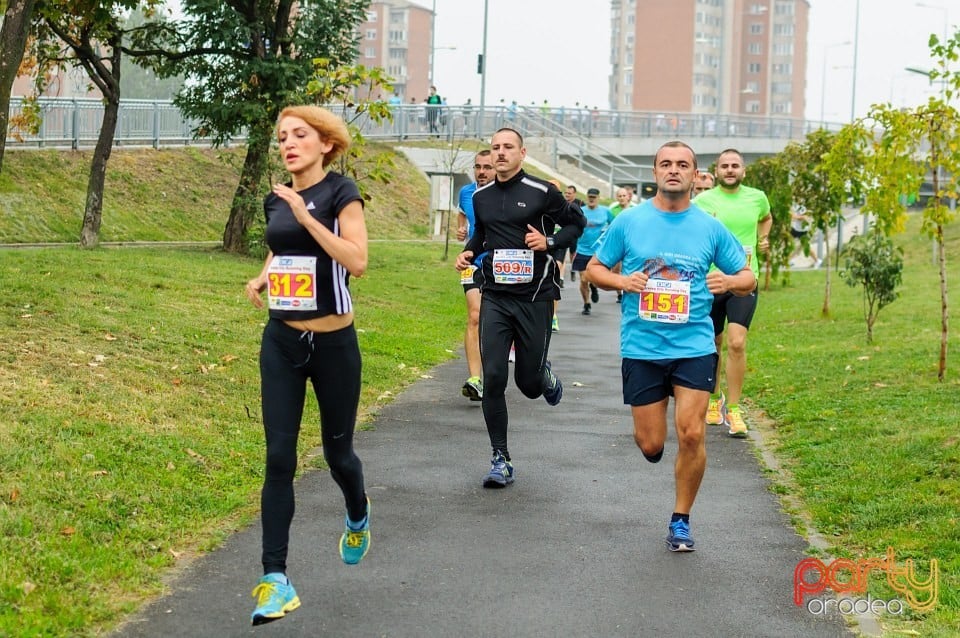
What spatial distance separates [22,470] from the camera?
22.7 ft

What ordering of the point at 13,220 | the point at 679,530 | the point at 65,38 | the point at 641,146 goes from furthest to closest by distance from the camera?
Answer: the point at 641,146 < the point at 13,220 < the point at 65,38 < the point at 679,530

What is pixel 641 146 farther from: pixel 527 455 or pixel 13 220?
pixel 527 455

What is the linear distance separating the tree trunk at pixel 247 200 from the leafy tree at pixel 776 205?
973cm

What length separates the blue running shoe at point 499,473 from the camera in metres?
7.92

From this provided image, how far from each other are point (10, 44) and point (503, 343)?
6.34m

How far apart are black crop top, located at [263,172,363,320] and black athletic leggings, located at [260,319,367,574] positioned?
0.10 metres

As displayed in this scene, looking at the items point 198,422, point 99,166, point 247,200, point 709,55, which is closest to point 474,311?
point 198,422

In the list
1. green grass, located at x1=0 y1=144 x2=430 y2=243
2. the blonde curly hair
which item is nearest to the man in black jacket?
the blonde curly hair

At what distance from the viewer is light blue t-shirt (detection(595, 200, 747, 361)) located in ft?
21.4

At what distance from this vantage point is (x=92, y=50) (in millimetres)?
23016

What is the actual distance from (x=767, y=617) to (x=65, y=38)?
64.4 ft

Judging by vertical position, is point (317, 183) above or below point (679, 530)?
above

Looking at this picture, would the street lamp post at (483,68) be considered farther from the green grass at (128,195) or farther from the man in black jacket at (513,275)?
the man in black jacket at (513,275)

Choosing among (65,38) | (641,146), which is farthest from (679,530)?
(641,146)
